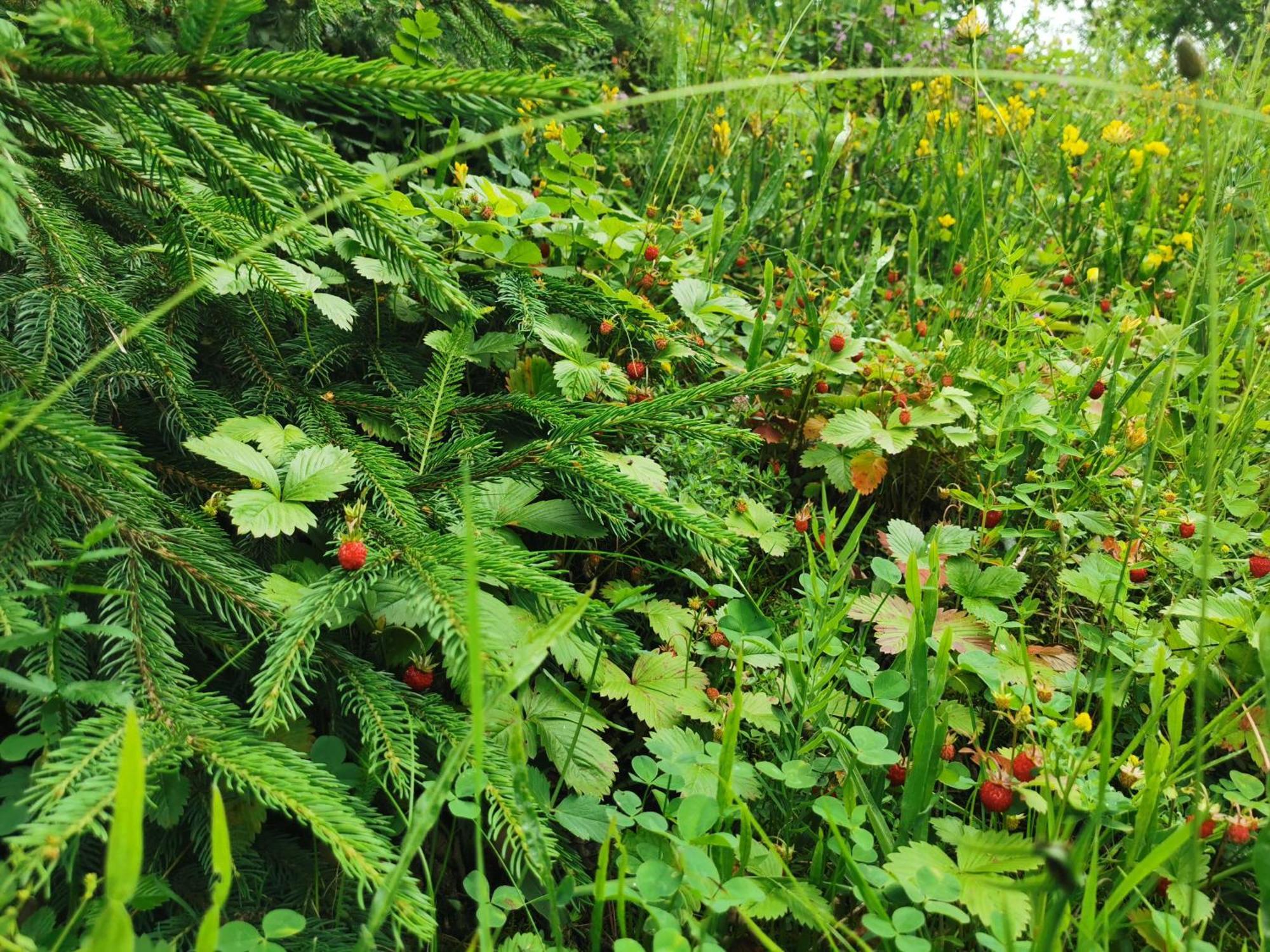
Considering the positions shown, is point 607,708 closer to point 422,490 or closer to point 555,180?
point 422,490

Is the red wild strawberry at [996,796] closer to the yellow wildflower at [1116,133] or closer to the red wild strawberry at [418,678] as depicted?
the red wild strawberry at [418,678]

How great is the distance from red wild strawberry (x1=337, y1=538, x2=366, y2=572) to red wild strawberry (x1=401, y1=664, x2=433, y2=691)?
190mm

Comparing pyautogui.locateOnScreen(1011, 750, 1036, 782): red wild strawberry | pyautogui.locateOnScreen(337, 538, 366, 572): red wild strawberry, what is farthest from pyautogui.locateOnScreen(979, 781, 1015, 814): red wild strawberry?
pyautogui.locateOnScreen(337, 538, 366, 572): red wild strawberry

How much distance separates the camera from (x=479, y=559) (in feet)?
3.25

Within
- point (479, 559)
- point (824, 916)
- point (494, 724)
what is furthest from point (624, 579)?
point (824, 916)

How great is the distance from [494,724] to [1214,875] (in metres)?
0.95

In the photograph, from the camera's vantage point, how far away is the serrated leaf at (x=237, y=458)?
42.1 inches

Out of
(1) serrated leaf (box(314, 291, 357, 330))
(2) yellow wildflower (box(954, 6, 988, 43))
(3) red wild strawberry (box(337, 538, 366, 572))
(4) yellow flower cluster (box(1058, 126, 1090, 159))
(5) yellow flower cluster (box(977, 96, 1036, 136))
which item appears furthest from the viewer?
(5) yellow flower cluster (box(977, 96, 1036, 136))

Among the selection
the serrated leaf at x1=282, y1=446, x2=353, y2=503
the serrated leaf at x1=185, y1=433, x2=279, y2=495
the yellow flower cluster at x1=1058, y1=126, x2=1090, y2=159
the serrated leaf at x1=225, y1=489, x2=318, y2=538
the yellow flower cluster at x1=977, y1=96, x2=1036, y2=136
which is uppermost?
the yellow flower cluster at x1=977, y1=96, x2=1036, y2=136

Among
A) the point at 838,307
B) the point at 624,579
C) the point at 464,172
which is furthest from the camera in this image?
the point at 838,307

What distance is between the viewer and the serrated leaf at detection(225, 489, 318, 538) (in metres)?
1.01

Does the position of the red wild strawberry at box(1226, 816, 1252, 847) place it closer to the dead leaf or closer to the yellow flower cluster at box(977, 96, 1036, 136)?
the dead leaf

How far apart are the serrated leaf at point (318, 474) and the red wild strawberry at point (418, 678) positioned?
0.86ft

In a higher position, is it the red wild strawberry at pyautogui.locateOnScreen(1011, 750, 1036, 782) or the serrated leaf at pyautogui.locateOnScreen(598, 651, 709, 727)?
the red wild strawberry at pyautogui.locateOnScreen(1011, 750, 1036, 782)
